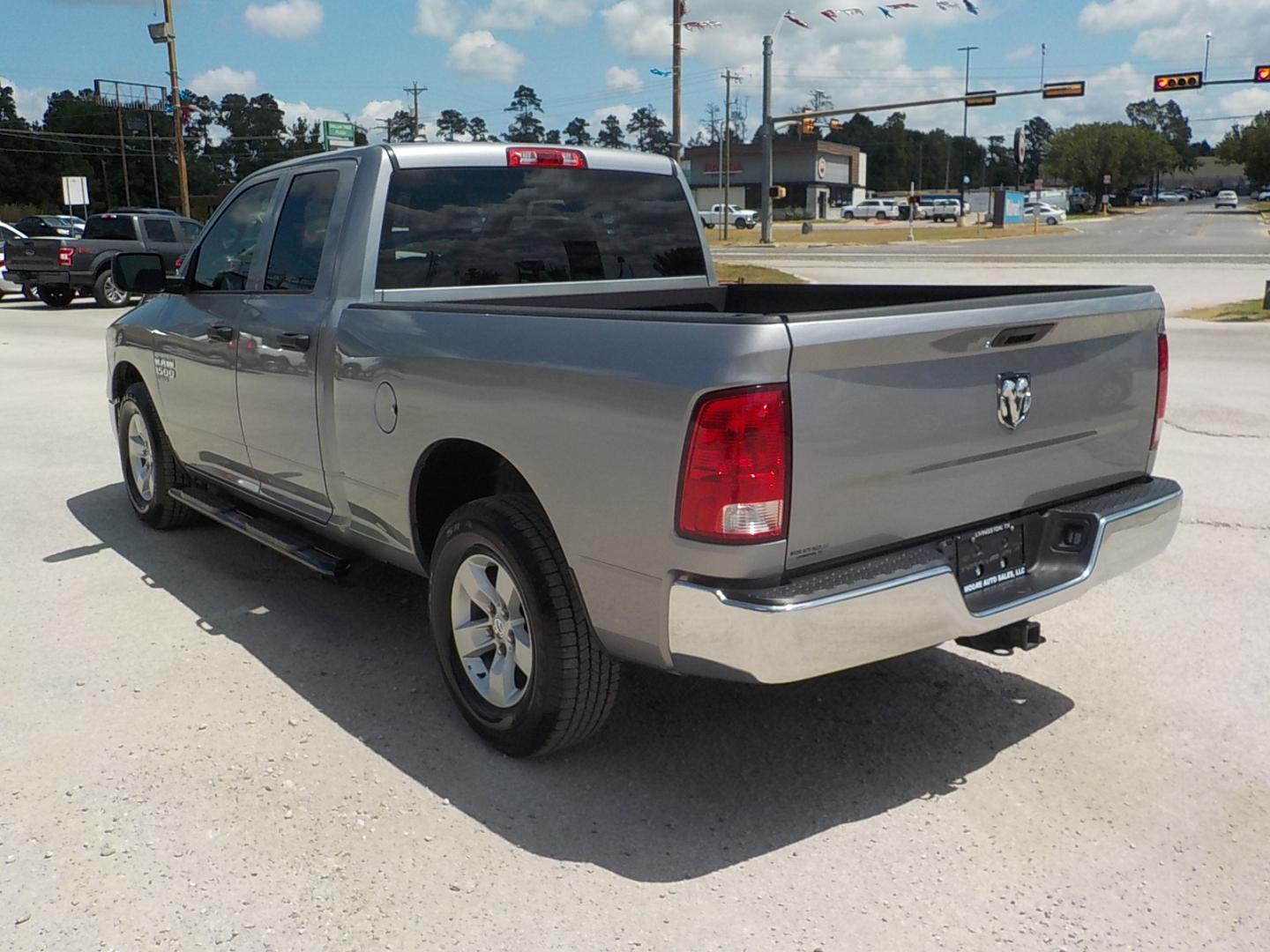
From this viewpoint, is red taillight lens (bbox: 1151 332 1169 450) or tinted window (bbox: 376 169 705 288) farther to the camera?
tinted window (bbox: 376 169 705 288)

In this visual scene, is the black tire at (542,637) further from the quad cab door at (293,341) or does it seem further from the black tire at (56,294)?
the black tire at (56,294)

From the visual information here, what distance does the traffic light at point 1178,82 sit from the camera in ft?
136

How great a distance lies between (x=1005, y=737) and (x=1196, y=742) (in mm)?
619

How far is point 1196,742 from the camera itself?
3873 millimetres

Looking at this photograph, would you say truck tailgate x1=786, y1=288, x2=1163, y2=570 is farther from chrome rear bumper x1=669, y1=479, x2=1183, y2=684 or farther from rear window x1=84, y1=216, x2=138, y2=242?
rear window x1=84, y1=216, x2=138, y2=242

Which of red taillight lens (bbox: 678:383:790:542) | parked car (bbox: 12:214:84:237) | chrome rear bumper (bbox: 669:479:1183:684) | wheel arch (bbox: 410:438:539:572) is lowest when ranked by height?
chrome rear bumper (bbox: 669:479:1183:684)

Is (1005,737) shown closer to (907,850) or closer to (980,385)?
(907,850)

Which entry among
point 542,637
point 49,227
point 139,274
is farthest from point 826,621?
point 49,227

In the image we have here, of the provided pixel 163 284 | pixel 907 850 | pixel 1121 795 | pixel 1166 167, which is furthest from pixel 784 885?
pixel 1166 167

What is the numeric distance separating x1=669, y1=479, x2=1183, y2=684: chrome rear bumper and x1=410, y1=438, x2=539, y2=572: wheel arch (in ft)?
3.42

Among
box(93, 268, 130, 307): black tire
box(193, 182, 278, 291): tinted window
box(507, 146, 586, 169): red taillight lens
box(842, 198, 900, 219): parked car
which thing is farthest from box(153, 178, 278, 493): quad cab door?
box(842, 198, 900, 219): parked car

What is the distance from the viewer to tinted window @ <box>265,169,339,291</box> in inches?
183

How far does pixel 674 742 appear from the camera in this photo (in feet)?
12.9

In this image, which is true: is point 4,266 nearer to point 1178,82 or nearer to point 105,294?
point 105,294
